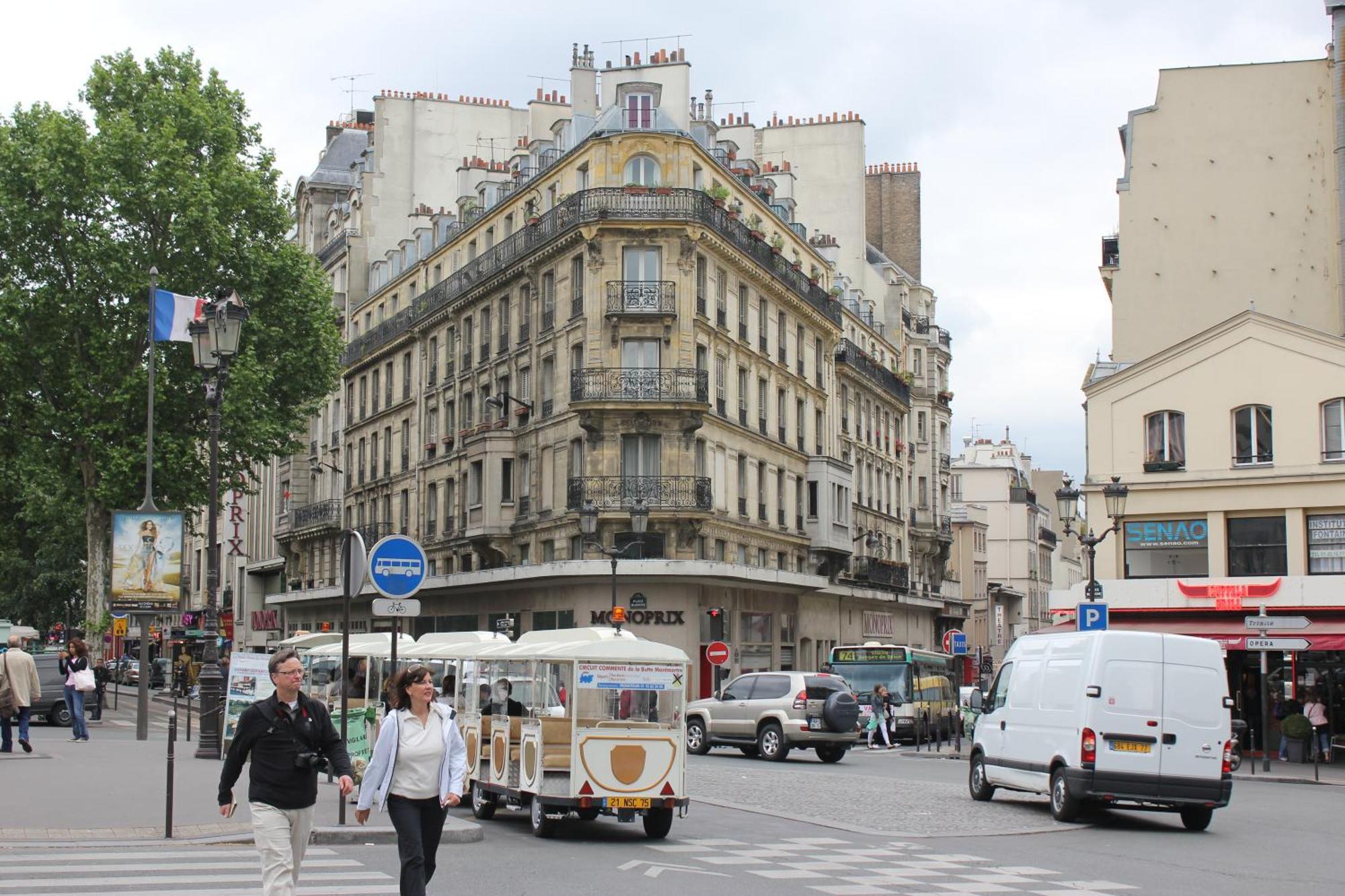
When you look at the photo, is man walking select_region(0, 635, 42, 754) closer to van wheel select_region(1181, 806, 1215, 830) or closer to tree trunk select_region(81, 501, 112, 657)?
tree trunk select_region(81, 501, 112, 657)

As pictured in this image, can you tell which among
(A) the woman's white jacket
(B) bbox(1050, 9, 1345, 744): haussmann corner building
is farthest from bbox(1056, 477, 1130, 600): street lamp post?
(A) the woman's white jacket

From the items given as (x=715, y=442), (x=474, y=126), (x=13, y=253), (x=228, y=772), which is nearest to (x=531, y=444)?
(x=715, y=442)

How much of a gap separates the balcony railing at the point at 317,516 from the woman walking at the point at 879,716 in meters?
35.0

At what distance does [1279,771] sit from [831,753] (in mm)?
8576

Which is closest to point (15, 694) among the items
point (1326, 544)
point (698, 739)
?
point (698, 739)

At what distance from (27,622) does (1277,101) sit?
63357mm

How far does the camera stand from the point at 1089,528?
35750mm

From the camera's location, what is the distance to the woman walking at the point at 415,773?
913 cm

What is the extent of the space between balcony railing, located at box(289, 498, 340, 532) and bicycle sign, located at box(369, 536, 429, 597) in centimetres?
5443

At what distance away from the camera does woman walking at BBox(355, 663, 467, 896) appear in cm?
913

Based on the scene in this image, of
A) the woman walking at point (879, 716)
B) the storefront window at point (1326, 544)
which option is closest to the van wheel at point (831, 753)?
the woman walking at point (879, 716)

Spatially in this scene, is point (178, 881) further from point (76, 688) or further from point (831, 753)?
point (831, 753)

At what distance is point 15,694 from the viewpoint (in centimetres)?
2416

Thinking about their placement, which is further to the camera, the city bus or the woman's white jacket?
the city bus
